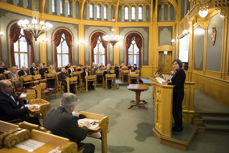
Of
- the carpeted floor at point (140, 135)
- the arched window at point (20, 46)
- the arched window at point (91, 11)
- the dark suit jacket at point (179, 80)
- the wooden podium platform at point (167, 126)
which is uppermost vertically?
the arched window at point (91, 11)

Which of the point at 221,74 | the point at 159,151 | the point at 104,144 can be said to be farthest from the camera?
the point at 221,74

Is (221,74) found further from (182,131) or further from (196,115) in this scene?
(182,131)

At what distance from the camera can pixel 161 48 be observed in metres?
13.2

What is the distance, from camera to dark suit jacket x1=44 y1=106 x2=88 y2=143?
1.90 meters

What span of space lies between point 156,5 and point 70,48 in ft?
23.0

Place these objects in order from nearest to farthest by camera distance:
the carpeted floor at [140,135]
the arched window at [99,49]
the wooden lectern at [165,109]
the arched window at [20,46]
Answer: the carpeted floor at [140,135] < the wooden lectern at [165,109] < the arched window at [20,46] < the arched window at [99,49]

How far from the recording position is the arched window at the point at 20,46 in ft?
30.3

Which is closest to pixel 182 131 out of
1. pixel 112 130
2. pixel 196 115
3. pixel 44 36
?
pixel 196 115

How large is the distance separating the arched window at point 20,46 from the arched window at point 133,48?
693 centimetres

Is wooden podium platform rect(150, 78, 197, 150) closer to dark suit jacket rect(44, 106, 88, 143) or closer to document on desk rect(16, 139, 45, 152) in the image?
dark suit jacket rect(44, 106, 88, 143)

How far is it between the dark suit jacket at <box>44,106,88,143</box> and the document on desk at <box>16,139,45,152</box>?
0.67 ft

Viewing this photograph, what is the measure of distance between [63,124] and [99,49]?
1212 cm

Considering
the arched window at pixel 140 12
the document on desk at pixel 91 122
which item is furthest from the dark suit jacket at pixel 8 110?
the arched window at pixel 140 12

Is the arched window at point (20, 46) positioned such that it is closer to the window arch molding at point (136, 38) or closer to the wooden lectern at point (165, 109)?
the window arch molding at point (136, 38)
